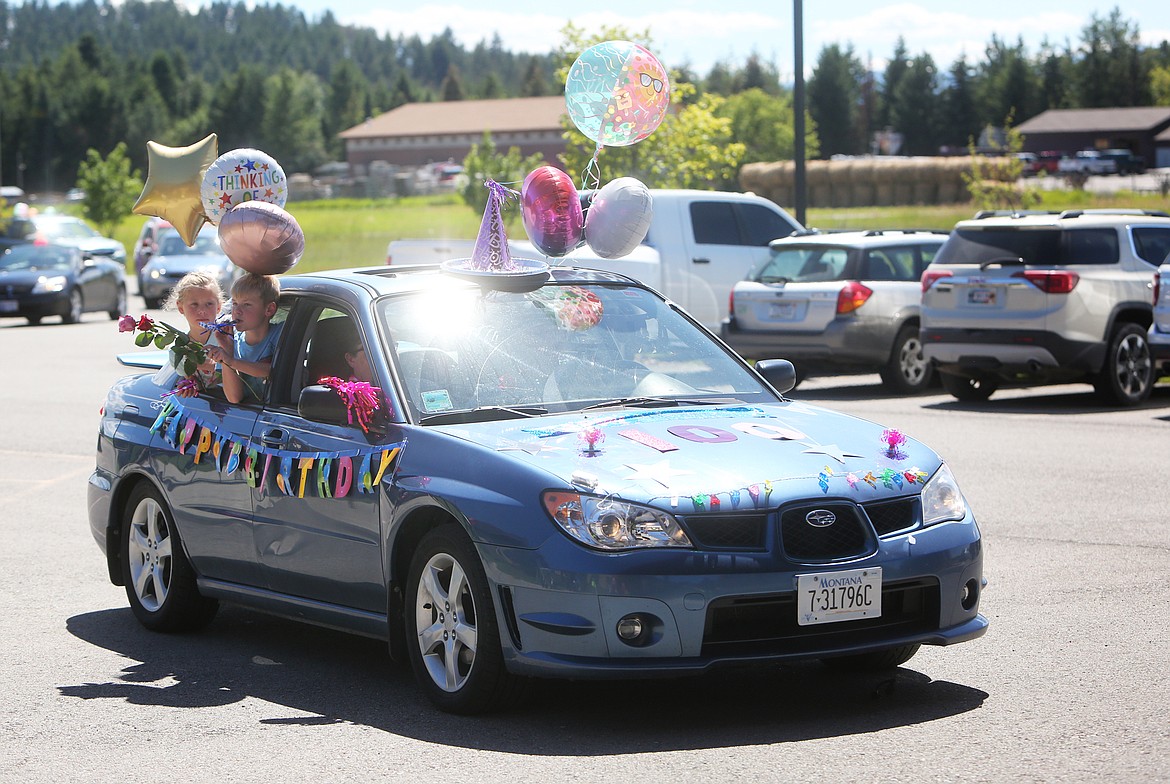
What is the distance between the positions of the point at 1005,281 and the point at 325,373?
10.7 metres

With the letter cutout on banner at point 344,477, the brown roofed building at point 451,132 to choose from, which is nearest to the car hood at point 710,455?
the letter cutout on banner at point 344,477

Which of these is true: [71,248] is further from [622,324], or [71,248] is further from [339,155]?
[339,155]

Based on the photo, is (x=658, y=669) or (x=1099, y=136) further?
(x=1099, y=136)

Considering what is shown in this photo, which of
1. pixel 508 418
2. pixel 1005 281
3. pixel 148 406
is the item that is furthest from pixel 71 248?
pixel 508 418

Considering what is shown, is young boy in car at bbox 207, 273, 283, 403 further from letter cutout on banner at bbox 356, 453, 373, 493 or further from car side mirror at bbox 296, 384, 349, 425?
letter cutout on banner at bbox 356, 453, 373, 493

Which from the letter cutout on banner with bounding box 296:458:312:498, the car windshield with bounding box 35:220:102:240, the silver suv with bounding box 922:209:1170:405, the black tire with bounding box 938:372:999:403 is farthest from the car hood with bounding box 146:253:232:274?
the letter cutout on banner with bounding box 296:458:312:498

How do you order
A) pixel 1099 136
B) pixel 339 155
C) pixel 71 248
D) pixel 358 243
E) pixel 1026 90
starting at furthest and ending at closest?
1. pixel 339 155
2. pixel 1026 90
3. pixel 1099 136
4. pixel 358 243
5. pixel 71 248

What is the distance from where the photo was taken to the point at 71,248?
107ft

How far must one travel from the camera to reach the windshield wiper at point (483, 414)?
6188 millimetres

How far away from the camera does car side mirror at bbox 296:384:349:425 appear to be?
247 inches

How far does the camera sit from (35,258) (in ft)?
106

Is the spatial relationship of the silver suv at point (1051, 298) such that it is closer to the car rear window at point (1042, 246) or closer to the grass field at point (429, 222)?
the car rear window at point (1042, 246)

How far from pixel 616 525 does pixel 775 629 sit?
25.1 inches

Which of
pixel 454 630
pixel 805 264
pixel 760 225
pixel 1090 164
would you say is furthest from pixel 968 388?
pixel 1090 164
